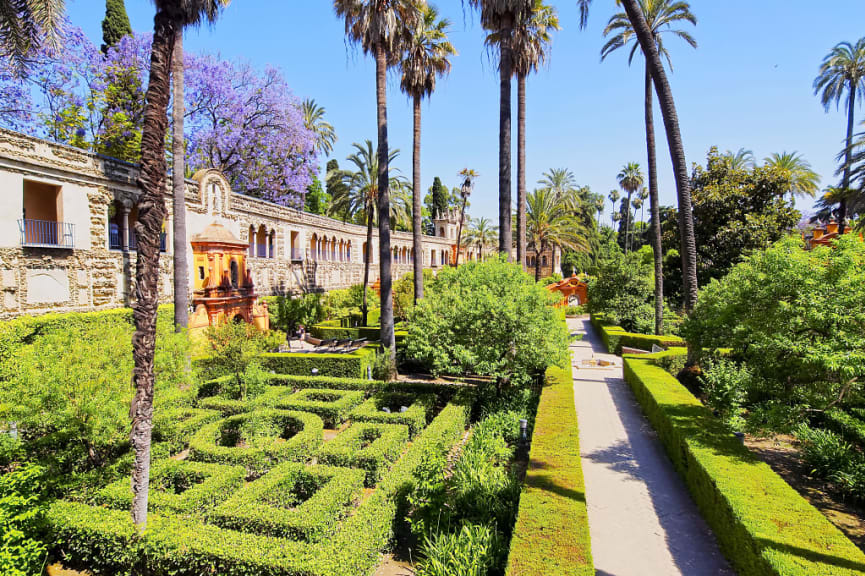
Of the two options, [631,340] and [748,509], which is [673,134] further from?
[631,340]

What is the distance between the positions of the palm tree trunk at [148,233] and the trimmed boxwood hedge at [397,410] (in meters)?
5.85

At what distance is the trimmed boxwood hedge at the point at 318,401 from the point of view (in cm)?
1288

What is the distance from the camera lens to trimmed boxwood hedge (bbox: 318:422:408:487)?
949 cm

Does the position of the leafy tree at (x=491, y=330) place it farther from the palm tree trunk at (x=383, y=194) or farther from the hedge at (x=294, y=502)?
the hedge at (x=294, y=502)

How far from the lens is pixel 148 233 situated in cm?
678

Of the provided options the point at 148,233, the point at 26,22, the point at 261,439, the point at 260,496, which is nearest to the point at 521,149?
the point at 261,439

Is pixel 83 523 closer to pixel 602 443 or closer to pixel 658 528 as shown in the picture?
pixel 658 528

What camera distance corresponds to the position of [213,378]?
1633cm

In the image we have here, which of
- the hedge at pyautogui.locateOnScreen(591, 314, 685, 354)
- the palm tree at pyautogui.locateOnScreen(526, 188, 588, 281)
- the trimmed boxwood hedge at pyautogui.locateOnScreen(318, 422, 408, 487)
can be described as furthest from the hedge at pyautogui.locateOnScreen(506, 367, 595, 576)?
the palm tree at pyautogui.locateOnScreen(526, 188, 588, 281)

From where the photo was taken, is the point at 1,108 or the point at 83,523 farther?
the point at 1,108

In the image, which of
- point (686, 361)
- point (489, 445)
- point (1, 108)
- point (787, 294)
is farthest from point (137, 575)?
point (1, 108)

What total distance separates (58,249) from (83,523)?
39.5 ft

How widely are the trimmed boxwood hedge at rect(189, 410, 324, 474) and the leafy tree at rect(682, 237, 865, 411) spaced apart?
1007 cm

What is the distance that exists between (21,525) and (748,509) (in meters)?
11.5
